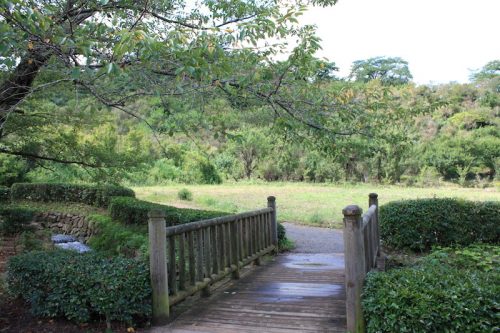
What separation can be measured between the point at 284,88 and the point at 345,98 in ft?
2.30

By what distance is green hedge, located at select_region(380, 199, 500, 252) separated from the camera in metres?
8.54

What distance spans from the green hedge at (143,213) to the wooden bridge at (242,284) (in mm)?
2197

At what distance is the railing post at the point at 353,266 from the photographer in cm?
365

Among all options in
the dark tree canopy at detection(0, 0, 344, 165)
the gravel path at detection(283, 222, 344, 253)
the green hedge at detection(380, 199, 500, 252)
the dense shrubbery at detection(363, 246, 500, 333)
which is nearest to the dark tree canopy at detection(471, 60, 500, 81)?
the gravel path at detection(283, 222, 344, 253)

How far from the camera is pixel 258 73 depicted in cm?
438

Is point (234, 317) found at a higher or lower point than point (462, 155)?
lower

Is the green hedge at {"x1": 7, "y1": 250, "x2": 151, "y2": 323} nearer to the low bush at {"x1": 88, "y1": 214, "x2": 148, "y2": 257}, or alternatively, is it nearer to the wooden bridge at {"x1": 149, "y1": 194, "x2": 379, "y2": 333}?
the wooden bridge at {"x1": 149, "y1": 194, "x2": 379, "y2": 333}

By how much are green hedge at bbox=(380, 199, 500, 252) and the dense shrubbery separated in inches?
201

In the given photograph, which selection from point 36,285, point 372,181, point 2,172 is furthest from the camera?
point 372,181

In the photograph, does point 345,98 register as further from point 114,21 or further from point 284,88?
point 114,21

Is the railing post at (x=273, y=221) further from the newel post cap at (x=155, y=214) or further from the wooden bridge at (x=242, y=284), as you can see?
the newel post cap at (x=155, y=214)

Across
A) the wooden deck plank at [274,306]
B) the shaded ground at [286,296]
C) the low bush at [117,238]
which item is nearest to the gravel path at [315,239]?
the shaded ground at [286,296]

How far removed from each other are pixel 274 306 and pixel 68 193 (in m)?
12.0

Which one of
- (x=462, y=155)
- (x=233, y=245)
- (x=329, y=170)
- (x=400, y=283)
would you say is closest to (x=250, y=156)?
(x=329, y=170)
